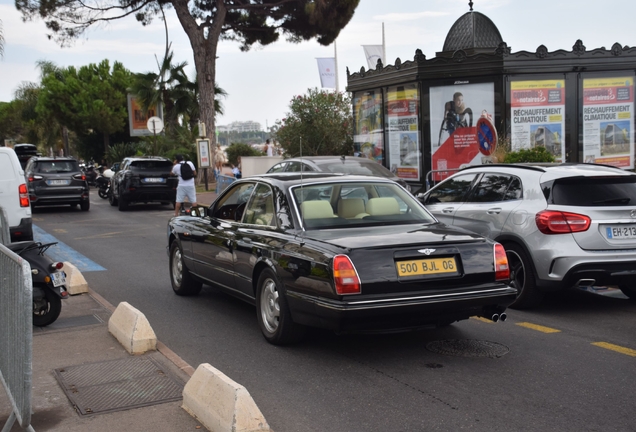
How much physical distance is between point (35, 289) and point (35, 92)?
263 ft

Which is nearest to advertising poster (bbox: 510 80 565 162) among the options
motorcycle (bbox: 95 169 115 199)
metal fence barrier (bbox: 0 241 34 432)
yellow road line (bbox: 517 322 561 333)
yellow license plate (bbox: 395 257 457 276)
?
yellow road line (bbox: 517 322 561 333)

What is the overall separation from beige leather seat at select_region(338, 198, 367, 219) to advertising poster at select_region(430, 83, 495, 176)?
12.7m

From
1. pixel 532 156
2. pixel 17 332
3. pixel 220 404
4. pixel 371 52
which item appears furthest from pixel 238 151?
pixel 17 332

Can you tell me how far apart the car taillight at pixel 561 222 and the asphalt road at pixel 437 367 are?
916 mm

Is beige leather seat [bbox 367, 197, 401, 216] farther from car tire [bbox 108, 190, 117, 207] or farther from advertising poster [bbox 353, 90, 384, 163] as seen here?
car tire [bbox 108, 190, 117, 207]

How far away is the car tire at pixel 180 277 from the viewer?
8.97 m

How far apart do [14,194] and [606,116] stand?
1416cm

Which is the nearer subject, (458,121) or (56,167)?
(458,121)

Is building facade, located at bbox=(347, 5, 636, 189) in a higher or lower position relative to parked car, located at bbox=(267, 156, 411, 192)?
higher

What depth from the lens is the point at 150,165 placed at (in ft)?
77.7

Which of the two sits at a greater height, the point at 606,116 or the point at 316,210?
the point at 606,116

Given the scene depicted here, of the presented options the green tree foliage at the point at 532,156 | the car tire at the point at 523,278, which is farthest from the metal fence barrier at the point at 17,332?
the green tree foliage at the point at 532,156

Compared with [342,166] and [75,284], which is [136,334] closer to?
[75,284]

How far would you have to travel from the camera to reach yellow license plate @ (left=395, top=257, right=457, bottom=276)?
5844 mm
